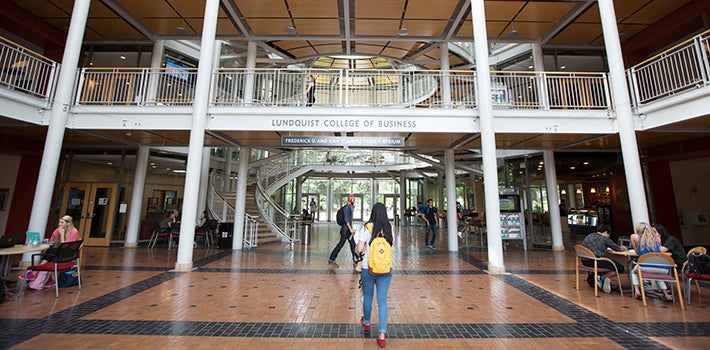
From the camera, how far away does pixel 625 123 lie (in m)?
6.66

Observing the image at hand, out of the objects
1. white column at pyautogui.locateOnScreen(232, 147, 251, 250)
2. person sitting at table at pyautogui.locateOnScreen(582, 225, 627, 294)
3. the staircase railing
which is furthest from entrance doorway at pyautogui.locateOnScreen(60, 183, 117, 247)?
person sitting at table at pyautogui.locateOnScreen(582, 225, 627, 294)

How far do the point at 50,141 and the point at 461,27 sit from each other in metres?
12.0

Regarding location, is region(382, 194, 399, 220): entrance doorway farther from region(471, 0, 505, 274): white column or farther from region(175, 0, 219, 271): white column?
region(175, 0, 219, 271): white column

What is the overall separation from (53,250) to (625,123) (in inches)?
462

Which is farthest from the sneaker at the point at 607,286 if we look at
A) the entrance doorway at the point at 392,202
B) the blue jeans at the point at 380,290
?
the entrance doorway at the point at 392,202

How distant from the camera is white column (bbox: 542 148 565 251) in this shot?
33.9 feet

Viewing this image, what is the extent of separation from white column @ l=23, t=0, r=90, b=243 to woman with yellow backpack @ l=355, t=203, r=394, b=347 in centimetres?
787

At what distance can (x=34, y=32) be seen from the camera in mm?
9180

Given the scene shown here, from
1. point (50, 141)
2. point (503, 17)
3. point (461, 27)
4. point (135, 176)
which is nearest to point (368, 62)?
point (461, 27)

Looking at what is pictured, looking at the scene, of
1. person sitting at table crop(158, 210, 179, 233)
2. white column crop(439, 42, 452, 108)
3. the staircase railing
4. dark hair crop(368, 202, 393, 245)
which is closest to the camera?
dark hair crop(368, 202, 393, 245)

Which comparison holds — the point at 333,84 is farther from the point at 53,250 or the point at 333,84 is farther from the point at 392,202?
the point at 392,202

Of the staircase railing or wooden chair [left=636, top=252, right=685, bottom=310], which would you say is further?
the staircase railing

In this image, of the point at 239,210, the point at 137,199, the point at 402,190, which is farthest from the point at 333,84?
the point at 402,190

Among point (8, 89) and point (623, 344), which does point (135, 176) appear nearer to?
point (8, 89)
